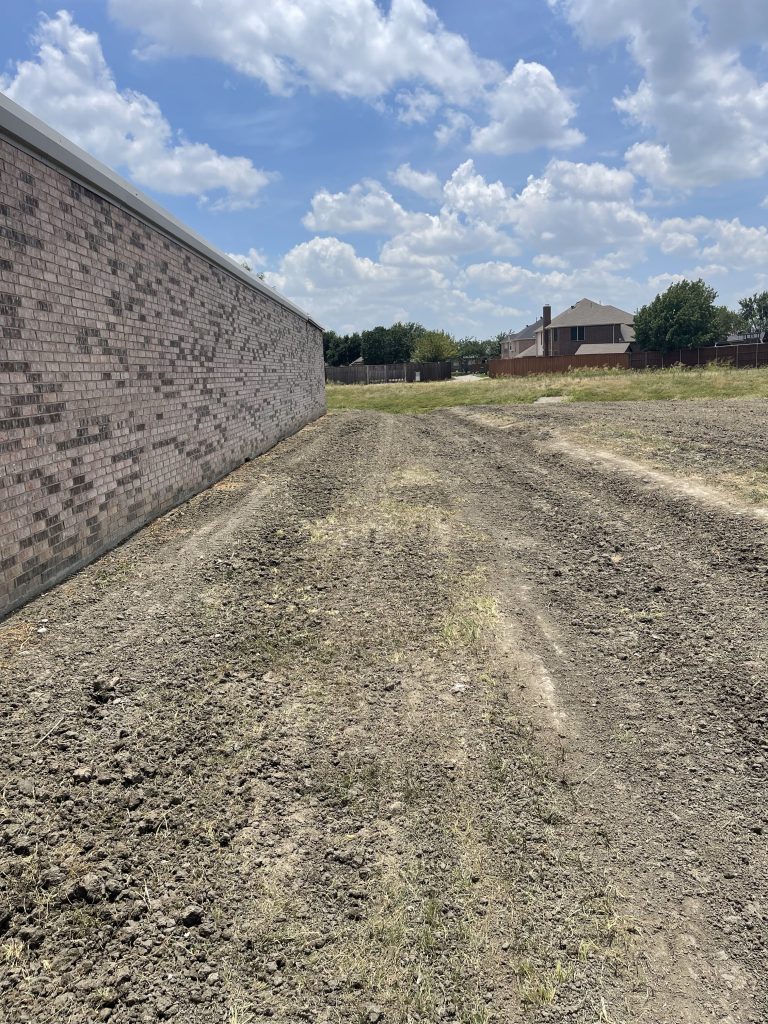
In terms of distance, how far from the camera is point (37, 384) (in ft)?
15.9

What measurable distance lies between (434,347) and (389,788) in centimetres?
6617

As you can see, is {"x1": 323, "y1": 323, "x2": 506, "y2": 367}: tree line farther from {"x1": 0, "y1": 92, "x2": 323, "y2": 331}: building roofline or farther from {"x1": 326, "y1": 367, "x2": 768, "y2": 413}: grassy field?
{"x1": 0, "y1": 92, "x2": 323, "y2": 331}: building roofline

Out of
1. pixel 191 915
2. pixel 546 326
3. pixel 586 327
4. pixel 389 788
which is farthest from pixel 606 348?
pixel 191 915

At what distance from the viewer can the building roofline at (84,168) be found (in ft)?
14.9

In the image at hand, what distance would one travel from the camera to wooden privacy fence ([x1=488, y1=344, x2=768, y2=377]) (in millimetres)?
40812

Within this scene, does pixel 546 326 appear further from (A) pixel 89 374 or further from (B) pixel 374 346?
(A) pixel 89 374

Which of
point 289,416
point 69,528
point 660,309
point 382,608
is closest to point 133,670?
point 382,608

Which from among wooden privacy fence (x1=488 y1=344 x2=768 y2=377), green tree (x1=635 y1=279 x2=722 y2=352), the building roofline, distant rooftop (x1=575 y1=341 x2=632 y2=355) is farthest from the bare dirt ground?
Result: distant rooftop (x1=575 y1=341 x2=632 y2=355)

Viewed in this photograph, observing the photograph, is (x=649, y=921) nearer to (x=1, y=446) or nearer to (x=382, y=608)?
(x=382, y=608)

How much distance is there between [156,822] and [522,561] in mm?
4129

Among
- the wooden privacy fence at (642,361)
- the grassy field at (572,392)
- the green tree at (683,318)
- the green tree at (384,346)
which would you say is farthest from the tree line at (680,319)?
the green tree at (384,346)

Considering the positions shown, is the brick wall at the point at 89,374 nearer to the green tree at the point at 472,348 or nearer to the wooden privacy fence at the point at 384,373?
the wooden privacy fence at the point at 384,373

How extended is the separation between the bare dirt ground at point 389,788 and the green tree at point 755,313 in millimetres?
140497

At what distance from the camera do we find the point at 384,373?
50.4 meters
